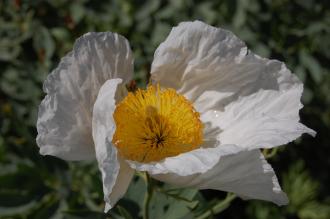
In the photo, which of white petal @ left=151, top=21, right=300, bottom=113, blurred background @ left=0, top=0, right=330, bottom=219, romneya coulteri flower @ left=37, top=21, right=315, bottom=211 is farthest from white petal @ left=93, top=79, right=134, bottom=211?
blurred background @ left=0, top=0, right=330, bottom=219

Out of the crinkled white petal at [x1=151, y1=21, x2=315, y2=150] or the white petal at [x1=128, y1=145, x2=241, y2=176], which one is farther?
the crinkled white petal at [x1=151, y1=21, x2=315, y2=150]

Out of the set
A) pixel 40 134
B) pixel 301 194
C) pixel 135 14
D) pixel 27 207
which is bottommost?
pixel 301 194

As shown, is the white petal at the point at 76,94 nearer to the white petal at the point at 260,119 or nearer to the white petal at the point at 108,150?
the white petal at the point at 108,150

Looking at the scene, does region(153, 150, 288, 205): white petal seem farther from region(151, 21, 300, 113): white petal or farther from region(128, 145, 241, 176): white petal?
region(151, 21, 300, 113): white petal

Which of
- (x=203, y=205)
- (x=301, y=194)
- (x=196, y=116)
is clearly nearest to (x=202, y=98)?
(x=196, y=116)

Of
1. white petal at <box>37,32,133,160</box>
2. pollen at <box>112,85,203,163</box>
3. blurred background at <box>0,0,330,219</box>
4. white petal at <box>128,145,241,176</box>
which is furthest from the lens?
blurred background at <box>0,0,330,219</box>

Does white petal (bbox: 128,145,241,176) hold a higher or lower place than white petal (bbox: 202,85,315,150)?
higher

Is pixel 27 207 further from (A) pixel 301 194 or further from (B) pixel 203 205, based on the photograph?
(A) pixel 301 194

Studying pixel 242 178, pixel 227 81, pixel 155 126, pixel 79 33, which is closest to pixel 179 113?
pixel 155 126
